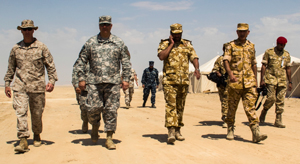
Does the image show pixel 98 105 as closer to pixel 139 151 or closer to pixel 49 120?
pixel 139 151

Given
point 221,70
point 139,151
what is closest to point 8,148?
point 139,151

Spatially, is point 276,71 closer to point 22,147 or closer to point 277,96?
point 277,96

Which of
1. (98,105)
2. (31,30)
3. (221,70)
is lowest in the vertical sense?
(98,105)

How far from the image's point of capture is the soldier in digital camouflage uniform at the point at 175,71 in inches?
254

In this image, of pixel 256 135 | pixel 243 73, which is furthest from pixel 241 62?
pixel 256 135

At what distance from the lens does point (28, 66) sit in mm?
6023

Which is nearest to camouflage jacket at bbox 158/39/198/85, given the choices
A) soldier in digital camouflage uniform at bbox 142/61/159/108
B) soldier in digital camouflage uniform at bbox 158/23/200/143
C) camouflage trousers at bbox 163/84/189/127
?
soldier in digital camouflage uniform at bbox 158/23/200/143

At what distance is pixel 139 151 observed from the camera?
225 inches

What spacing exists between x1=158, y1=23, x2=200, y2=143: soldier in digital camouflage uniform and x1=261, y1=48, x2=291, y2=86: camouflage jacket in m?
3.13

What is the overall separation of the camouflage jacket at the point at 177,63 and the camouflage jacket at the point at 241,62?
27.4 inches

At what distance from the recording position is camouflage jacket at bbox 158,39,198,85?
653 cm

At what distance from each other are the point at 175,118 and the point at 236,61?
1568 millimetres

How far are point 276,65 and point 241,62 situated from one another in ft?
9.09

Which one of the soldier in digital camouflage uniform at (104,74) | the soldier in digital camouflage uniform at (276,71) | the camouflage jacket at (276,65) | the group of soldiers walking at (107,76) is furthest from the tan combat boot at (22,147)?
the camouflage jacket at (276,65)
